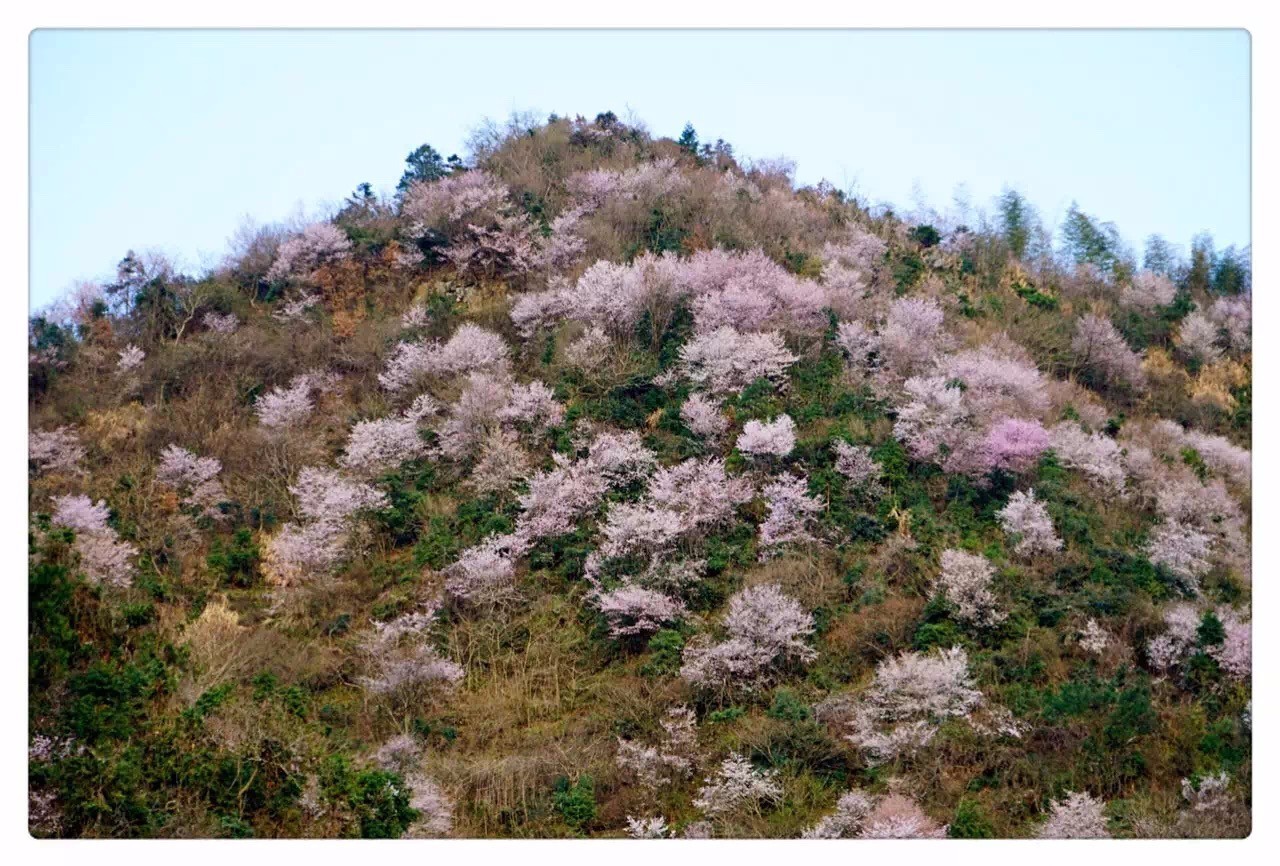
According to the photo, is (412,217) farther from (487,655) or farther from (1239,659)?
(1239,659)

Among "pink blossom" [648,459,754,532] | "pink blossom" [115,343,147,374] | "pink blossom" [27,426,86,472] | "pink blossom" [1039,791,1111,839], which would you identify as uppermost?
"pink blossom" [27,426,86,472]

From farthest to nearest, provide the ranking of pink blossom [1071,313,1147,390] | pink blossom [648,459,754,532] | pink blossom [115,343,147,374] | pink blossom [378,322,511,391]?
pink blossom [378,322,511,391] → pink blossom [115,343,147,374] → pink blossom [1071,313,1147,390] → pink blossom [648,459,754,532]

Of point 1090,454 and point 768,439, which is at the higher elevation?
point 768,439

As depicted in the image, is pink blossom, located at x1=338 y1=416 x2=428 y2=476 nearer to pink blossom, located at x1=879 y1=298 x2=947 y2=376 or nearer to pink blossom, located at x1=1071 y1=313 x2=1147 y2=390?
pink blossom, located at x1=879 y1=298 x2=947 y2=376

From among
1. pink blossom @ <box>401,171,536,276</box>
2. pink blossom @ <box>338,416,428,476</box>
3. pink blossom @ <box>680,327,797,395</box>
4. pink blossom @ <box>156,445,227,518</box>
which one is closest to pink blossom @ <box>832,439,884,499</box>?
pink blossom @ <box>680,327,797,395</box>

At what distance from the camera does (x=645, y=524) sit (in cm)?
1652

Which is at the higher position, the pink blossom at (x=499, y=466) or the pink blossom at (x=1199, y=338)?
the pink blossom at (x=1199, y=338)

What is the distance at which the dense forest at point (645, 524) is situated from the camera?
13172mm

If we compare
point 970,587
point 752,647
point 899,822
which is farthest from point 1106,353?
point 899,822

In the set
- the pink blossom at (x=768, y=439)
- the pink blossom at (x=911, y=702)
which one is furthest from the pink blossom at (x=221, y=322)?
the pink blossom at (x=911, y=702)

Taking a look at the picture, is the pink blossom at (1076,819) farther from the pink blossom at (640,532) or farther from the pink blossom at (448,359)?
the pink blossom at (448,359)

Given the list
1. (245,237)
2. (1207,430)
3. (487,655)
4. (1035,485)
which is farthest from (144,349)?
(1207,430)

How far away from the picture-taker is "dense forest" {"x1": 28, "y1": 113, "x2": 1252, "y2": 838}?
1317 cm

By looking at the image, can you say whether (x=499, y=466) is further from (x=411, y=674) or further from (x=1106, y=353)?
(x=1106, y=353)
